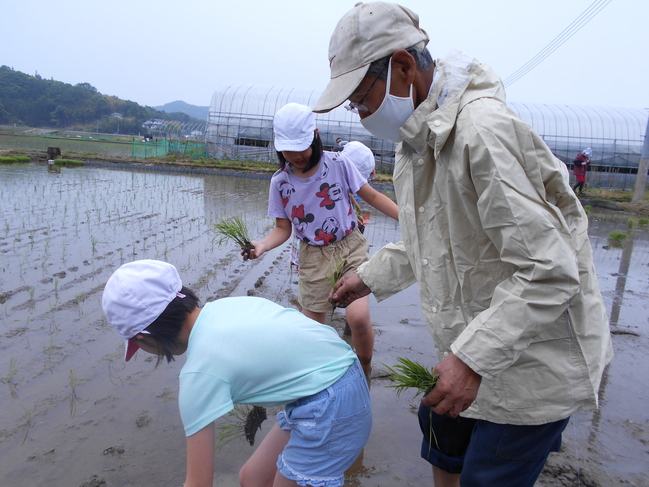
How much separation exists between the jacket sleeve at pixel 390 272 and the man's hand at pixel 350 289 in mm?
62

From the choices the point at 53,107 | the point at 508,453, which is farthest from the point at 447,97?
the point at 53,107

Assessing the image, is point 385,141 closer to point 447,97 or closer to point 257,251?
point 257,251

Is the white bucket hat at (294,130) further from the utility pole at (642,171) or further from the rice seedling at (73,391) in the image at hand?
the utility pole at (642,171)

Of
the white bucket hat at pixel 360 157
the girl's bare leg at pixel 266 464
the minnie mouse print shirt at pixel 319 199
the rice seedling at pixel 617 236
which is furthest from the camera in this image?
the rice seedling at pixel 617 236

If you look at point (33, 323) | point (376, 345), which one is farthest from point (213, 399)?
point (33, 323)

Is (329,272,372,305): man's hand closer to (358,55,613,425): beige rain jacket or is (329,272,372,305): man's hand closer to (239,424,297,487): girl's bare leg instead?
(358,55,613,425): beige rain jacket

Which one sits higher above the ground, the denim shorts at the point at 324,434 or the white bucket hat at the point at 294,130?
the white bucket hat at the point at 294,130

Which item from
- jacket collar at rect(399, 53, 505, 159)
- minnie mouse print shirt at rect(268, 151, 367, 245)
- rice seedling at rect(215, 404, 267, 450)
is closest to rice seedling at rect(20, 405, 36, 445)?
rice seedling at rect(215, 404, 267, 450)

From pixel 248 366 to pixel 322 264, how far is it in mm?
1475

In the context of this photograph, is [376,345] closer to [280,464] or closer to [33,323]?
[280,464]

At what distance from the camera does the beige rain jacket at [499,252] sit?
1.20 metres

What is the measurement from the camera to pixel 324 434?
1637mm

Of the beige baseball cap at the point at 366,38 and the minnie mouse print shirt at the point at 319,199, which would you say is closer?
the beige baseball cap at the point at 366,38

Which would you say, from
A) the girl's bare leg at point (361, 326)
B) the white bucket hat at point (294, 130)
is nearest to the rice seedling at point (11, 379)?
the girl's bare leg at point (361, 326)
